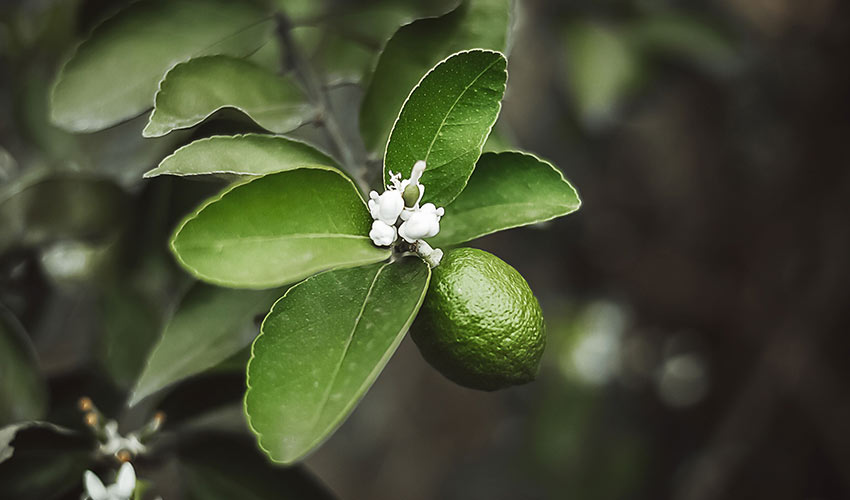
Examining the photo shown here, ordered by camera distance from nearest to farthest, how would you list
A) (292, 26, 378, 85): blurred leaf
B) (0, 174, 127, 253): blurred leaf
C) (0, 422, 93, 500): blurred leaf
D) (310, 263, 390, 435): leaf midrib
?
(310, 263, 390, 435): leaf midrib < (0, 422, 93, 500): blurred leaf < (0, 174, 127, 253): blurred leaf < (292, 26, 378, 85): blurred leaf

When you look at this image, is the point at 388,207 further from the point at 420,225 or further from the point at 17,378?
the point at 17,378

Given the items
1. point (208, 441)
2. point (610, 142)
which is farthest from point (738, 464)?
point (208, 441)

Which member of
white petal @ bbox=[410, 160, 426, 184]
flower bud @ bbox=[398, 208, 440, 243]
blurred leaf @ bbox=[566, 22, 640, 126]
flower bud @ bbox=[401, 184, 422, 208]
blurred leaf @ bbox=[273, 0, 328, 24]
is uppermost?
white petal @ bbox=[410, 160, 426, 184]

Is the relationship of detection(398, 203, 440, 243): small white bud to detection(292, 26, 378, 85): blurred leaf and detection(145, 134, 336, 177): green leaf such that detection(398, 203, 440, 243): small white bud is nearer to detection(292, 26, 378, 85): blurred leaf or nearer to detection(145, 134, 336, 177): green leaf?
detection(145, 134, 336, 177): green leaf

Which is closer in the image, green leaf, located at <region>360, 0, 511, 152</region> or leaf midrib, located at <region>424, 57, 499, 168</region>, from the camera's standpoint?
leaf midrib, located at <region>424, 57, 499, 168</region>

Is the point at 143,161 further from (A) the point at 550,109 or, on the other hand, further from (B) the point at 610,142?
(B) the point at 610,142

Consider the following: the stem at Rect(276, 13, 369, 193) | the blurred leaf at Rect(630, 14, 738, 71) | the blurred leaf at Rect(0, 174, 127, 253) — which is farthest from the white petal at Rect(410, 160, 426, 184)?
the blurred leaf at Rect(630, 14, 738, 71)

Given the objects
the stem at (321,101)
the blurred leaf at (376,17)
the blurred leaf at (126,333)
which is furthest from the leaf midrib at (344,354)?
the blurred leaf at (126,333)
